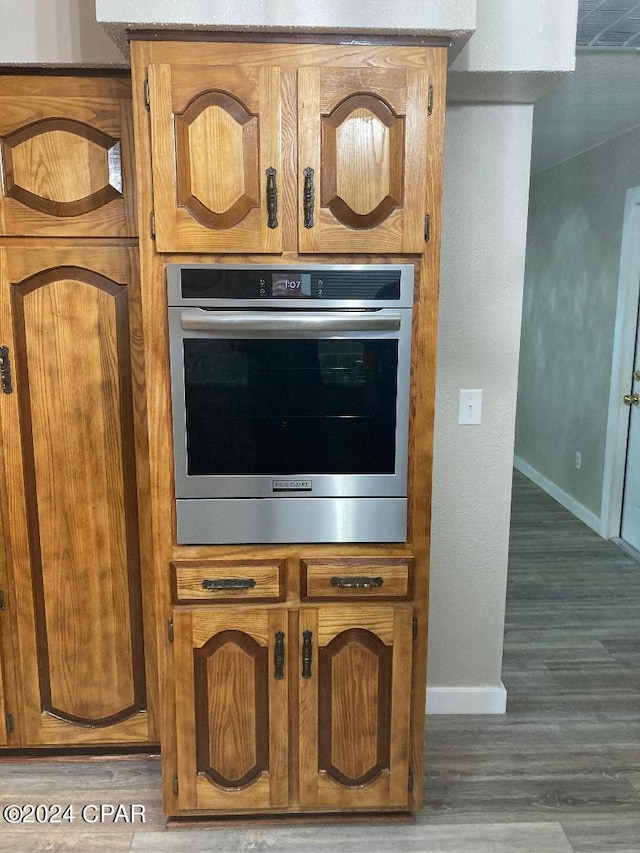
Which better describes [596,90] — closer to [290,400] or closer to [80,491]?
[290,400]

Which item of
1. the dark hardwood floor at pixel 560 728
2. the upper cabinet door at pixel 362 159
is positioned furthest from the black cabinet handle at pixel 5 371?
the dark hardwood floor at pixel 560 728

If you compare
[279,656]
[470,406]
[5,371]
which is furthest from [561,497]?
[5,371]

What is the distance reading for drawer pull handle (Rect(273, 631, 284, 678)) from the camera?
76.5 inches

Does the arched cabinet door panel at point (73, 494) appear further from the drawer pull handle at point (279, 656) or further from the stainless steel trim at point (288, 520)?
the drawer pull handle at point (279, 656)

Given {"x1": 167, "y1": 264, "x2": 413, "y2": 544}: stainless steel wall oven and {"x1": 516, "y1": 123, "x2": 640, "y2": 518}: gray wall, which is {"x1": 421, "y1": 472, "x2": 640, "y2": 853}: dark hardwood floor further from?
{"x1": 516, "y1": 123, "x2": 640, "y2": 518}: gray wall

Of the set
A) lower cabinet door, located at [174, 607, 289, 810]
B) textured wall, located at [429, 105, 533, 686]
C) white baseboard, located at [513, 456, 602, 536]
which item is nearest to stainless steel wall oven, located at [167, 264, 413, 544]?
lower cabinet door, located at [174, 607, 289, 810]

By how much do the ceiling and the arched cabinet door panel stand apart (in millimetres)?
1602

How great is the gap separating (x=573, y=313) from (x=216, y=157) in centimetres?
388

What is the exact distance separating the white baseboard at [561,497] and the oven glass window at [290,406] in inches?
127

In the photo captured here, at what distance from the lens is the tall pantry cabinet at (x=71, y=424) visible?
6.60ft

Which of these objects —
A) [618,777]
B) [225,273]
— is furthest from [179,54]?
[618,777]

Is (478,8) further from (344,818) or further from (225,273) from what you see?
(344,818)

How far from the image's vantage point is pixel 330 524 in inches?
74.9

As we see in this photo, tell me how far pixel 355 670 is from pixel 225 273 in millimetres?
1169
